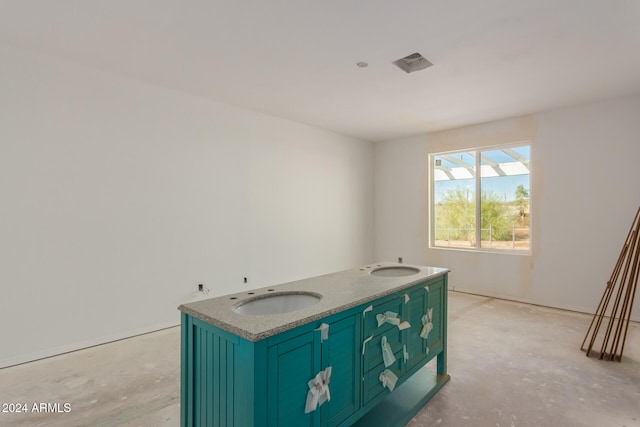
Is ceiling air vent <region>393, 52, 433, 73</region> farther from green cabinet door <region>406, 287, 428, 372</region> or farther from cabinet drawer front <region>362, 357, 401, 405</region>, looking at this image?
cabinet drawer front <region>362, 357, 401, 405</region>

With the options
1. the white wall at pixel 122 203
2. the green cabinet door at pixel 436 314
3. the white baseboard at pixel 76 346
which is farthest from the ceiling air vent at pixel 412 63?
the white baseboard at pixel 76 346

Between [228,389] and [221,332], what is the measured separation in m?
0.22

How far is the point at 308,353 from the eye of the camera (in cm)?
142

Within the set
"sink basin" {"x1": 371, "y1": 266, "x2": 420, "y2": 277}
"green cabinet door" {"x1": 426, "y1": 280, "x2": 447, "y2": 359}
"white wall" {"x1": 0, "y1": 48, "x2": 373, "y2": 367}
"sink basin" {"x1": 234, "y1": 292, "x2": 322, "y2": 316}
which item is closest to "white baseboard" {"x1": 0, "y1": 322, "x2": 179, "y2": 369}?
"white wall" {"x1": 0, "y1": 48, "x2": 373, "y2": 367}

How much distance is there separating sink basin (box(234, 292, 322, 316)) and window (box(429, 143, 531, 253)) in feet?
13.4

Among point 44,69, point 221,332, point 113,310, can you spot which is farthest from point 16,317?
point 221,332

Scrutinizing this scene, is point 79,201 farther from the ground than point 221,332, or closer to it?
farther from the ground

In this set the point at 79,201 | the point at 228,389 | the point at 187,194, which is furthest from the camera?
the point at 187,194

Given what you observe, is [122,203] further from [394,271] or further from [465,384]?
[465,384]

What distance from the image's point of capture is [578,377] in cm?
247

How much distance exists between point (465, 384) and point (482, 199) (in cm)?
339

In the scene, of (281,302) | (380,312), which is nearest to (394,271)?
(380,312)

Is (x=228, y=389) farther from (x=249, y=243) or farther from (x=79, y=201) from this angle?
(x=249, y=243)

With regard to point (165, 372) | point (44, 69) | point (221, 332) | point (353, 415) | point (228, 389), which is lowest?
point (165, 372)
